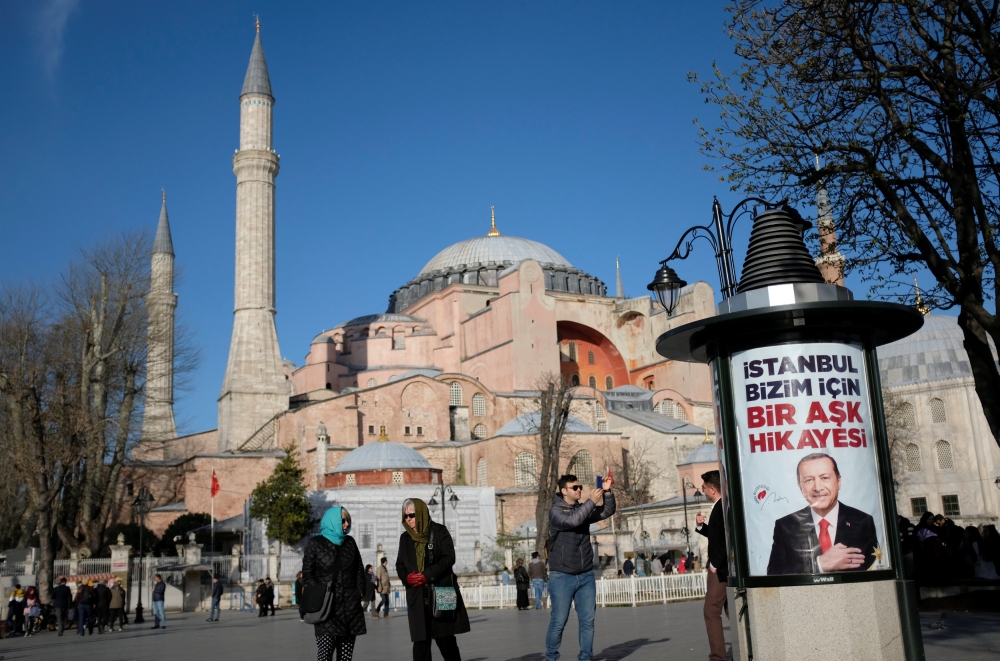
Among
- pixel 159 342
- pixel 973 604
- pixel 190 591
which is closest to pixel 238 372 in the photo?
pixel 159 342

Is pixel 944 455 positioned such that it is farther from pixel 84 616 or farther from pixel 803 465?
pixel 803 465

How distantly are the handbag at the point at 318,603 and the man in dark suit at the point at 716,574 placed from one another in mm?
2403

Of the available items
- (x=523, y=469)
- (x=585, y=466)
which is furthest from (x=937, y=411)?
(x=523, y=469)

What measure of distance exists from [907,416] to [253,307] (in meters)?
27.9

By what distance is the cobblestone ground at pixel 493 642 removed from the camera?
7373mm

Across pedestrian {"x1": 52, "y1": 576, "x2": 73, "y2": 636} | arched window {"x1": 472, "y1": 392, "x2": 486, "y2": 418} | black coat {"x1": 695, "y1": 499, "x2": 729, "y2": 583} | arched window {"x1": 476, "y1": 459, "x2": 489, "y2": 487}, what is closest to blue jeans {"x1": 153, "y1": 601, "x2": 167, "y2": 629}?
pedestrian {"x1": 52, "y1": 576, "x2": 73, "y2": 636}

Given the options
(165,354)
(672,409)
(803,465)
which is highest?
(165,354)

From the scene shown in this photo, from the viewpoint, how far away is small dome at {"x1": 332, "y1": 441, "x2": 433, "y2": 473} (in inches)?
1293

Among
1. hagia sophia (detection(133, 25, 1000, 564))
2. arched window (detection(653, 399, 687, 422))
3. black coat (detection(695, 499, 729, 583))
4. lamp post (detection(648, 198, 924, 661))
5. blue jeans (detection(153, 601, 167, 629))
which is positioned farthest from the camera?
arched window (detection(653, 399, 687, 422))

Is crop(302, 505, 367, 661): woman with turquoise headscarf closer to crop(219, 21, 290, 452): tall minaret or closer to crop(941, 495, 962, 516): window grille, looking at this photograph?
crop(219, 21, 290, 452): tall minaret

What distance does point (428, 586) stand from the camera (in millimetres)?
5762

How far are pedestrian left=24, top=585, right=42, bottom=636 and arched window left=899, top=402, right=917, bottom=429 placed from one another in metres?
35.1

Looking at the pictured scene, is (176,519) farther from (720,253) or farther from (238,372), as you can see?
(720,253)

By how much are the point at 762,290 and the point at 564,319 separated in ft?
142
